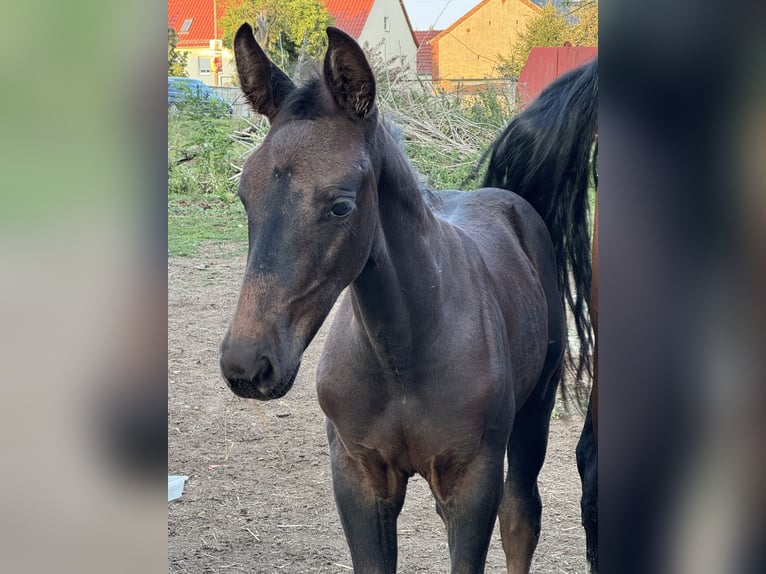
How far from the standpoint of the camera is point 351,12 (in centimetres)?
566


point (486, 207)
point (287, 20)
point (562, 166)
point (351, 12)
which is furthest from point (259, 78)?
point (351, 12)

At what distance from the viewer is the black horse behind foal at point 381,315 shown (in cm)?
152

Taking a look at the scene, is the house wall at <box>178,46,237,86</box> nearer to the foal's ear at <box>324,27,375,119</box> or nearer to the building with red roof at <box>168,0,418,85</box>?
the building with red roof at <box>168,0,418,85</box>

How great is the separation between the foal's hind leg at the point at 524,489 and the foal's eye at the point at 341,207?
1590 millimetres

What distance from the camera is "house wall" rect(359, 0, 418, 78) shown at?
6.22 metres

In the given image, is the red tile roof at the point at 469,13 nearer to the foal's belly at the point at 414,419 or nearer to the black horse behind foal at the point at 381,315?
the black horse behind foal at the point at 381,315

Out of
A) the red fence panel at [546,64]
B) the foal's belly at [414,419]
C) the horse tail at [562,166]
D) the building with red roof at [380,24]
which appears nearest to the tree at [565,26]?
the red fence panel at [546,64]

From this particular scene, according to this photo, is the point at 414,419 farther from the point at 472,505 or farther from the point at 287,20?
the point at 287,20

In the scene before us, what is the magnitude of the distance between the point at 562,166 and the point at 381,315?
1.44 metres
